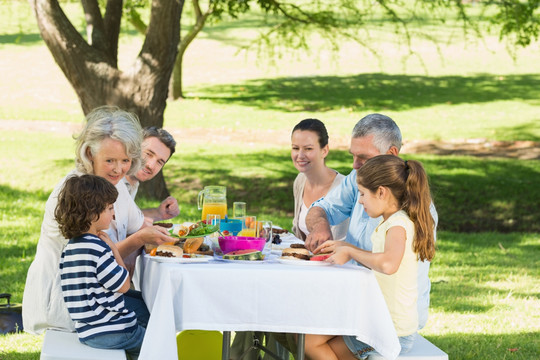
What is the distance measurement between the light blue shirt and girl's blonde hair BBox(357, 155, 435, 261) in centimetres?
31

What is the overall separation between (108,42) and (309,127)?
19.3 feet

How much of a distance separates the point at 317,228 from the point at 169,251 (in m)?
1.12

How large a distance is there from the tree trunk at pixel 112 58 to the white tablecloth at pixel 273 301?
6719 millimetres

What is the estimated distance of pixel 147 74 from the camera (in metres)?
10.0

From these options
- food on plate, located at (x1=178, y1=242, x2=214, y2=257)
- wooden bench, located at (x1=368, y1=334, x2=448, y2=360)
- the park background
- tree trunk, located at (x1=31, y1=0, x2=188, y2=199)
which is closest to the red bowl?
food on plate, located at (x1=178, y1=242, x2=214, y2=257)

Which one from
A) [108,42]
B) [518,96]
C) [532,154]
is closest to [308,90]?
[518,96]

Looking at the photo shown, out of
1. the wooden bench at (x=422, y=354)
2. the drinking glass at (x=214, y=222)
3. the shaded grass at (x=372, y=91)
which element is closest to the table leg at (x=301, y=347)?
the wooden bench at (x=422, y=354)

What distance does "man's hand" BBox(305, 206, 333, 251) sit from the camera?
Answer: 13.8 feet

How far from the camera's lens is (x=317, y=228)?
14.7ft

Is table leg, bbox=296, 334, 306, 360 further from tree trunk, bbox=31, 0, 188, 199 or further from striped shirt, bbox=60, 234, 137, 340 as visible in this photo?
tree trunk, bbox=31, 0, 188, 199

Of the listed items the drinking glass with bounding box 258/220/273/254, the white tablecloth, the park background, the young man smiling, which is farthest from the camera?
the park background

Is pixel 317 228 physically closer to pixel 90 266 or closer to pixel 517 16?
pixel 90 266

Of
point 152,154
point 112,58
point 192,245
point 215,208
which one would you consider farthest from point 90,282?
point 112,58

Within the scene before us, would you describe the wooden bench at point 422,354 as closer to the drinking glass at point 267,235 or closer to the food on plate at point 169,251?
the drinking glass at point 267,235
